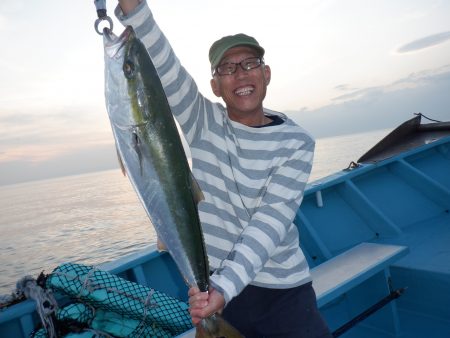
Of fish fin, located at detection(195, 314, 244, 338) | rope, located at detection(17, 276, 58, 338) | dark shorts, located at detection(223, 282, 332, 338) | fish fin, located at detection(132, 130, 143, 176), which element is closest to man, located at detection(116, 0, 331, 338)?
dark shorts, located at detection(223, 282, 332, 338)

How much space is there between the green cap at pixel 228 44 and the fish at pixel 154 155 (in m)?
0.74

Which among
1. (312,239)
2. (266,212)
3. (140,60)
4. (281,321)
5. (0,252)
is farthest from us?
(0,252)

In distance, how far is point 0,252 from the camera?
1967cm

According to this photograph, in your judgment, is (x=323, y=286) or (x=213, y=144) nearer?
(x=213, y=144)

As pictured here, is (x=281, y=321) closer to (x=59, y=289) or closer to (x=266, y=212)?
(x=266, y=212)

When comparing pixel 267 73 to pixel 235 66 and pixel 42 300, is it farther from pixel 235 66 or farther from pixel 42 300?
pixel 42 300

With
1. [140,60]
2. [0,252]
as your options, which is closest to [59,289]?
[140,60]

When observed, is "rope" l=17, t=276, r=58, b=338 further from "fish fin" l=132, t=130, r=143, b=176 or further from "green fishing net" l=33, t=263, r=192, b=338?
"fish fin" l=132, t=130, r=143, b=176

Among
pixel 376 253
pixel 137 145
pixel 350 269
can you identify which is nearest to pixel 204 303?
pixel 137 145

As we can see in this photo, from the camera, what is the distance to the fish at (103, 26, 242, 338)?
1.86m

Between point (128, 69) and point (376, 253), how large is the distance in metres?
3.35

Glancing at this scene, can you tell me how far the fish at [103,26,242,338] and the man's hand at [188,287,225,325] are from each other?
5 centimetres

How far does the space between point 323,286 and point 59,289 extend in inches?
98.6

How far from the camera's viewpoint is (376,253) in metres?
3.83
